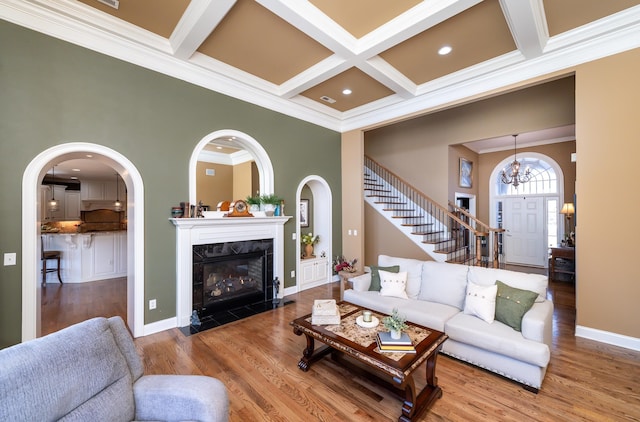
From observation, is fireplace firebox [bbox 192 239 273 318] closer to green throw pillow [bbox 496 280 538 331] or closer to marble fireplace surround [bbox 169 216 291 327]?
marble fireplace surround [bbox 169 216 291 327]

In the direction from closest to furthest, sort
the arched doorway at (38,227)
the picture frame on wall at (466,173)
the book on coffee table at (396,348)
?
the book on coffee table at (396,348) → the arched doorway at (38,227) → the picture frame on wall at (466,173)

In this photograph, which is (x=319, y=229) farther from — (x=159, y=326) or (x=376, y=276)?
(x=159, y=326)

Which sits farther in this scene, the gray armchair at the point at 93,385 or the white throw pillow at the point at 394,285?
the white throw pillow at the point at 394,285

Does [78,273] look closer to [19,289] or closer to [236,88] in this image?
[19,289]

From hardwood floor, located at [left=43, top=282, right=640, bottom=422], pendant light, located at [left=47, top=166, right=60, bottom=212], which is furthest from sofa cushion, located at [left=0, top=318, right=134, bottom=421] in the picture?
pendant light, located at [left=47, top=166, right=60, bottom=212]

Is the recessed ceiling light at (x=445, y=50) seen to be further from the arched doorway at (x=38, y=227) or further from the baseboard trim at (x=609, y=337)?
the arched doorway at (x=38, y=227)

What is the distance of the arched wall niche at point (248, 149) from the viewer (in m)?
3.96

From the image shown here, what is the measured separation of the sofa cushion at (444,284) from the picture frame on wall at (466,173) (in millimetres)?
4389

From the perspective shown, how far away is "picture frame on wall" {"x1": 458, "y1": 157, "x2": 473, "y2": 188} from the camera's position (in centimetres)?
720

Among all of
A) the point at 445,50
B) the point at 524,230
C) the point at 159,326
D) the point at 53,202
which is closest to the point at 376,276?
the point at 159,326

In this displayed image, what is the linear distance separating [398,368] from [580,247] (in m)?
3.29

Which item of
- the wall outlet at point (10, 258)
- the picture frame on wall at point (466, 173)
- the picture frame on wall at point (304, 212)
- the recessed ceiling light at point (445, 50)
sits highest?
the recessed ceiling light at point (445, 50)

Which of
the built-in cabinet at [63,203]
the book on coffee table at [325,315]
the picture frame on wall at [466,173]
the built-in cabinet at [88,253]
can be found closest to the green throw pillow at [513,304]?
the book on coffee table at [325,315]

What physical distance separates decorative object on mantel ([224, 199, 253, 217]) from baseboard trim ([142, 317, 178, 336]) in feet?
5.54
